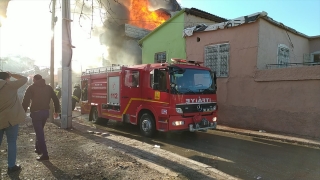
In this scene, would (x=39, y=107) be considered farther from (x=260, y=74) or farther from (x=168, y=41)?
(x=168, y=41)

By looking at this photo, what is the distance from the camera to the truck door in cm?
838

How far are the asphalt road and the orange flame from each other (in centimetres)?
1736

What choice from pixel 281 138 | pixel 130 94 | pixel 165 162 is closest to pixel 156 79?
pixel 130 94

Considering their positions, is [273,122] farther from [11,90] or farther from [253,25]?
[11,90]

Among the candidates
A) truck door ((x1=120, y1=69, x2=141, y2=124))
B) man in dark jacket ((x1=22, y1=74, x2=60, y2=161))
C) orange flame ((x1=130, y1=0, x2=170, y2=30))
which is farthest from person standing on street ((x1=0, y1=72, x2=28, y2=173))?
orange flame ((x1=130, y1=0, x2=170, y2=30))

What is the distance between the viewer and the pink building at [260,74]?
8.54 metres

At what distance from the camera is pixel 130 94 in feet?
28.3

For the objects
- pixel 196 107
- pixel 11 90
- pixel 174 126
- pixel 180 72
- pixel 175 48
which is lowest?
pixel 174 126

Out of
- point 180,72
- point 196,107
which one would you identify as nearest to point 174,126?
point 196,107

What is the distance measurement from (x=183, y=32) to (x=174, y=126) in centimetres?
722

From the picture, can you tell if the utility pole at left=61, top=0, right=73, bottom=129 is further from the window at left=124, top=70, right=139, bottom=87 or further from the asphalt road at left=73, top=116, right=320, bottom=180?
the asphalt road at left=73, top=116, right=320, bottom=180

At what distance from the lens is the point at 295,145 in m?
7.48

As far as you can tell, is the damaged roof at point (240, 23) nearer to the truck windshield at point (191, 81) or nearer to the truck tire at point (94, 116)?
the truck windshield at point (191, 81)

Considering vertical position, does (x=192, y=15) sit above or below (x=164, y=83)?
above
